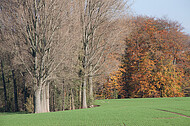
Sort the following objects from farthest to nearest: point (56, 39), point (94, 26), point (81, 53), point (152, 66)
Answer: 1. point (152, 66)
2. point (94, 26)
3. point (81, 53)
4. point (56, 39)

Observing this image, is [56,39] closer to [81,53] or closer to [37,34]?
[37,34]

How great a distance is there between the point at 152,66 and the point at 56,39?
14482 mm

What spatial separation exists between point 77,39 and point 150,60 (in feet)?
42.8

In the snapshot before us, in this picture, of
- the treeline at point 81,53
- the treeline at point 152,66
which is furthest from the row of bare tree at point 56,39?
the treeline at point 152,66

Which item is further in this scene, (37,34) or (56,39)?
(56,39)

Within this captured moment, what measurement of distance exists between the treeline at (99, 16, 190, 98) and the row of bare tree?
7.62m

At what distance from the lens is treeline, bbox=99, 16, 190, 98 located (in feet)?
84.8

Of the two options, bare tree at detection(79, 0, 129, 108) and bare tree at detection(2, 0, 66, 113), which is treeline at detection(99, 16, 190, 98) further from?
bare tree at detection(2, 0, 66, 113)

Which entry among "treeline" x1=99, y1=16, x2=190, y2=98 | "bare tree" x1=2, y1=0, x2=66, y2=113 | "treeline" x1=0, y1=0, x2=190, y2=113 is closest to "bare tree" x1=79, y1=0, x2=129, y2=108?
"treeline" x1=0, y1=0, x2=190, y2=113

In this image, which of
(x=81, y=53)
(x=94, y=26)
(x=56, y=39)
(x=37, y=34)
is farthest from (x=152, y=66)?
(x=37, y=34)

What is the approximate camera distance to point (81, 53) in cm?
1858

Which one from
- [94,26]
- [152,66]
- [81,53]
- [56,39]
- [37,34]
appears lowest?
[152,66]

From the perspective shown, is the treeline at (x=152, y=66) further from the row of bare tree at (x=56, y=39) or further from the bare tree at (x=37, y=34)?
the bare tree at (x=37, y=34)

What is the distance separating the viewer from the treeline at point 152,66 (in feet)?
84.8
